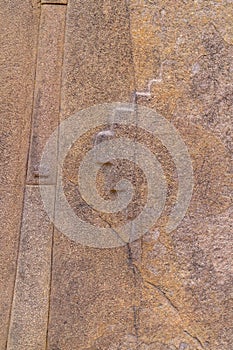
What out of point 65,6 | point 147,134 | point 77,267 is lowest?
point 77,267

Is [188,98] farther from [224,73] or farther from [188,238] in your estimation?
[188,238]

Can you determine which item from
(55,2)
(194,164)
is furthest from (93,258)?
(55,2)

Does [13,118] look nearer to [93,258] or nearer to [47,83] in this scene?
[47,83]

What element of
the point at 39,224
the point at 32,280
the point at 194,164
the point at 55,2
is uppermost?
the point at 55,2

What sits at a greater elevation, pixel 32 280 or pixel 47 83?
pixel 47 83

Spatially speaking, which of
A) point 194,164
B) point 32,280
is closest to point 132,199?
point 194,164

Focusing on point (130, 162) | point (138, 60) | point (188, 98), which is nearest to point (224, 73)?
point (188, 98)

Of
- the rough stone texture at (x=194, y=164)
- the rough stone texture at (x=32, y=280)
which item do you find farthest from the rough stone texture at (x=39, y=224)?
the rough stone texture at (x=194, y=164)

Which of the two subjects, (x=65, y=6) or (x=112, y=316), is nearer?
(x=112, y=316)
